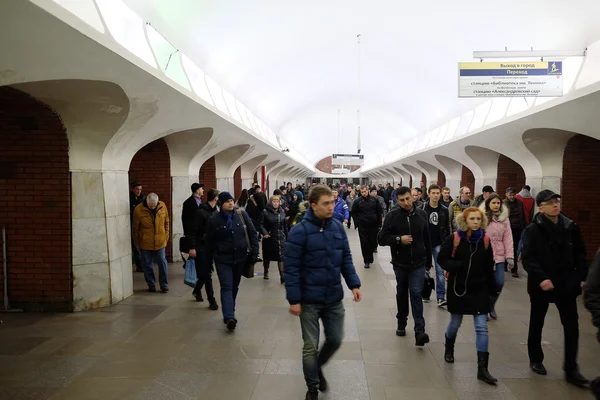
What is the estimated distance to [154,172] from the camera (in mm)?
10312

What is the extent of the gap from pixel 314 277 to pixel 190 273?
3.99 meters

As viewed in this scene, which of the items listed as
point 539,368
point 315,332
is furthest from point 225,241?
point 539,368

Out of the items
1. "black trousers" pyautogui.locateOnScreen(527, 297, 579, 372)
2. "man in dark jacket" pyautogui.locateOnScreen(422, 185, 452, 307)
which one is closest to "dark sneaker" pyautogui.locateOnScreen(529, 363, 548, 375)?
"black trousers" pyautogui.locateOnScreen(527, 297, 579, 372)

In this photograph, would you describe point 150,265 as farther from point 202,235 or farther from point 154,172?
point 154,172

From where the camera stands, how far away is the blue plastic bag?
7035 millimetres

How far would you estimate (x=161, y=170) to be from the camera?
10.3 meters

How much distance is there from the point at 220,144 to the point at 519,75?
6672 mm

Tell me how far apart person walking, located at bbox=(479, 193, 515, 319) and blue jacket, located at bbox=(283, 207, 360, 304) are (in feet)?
7.92

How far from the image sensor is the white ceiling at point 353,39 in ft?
25.9

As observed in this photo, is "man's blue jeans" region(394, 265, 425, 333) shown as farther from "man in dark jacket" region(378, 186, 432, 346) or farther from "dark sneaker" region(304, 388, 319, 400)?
"dark sneaker" region(304, 388, 319, 400)

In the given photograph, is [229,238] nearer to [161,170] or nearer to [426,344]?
[426,344]

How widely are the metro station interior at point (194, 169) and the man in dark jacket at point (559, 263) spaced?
0.41m

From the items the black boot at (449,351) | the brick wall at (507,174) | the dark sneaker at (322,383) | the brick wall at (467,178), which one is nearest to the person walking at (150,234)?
the dark sneaker at (322,383)

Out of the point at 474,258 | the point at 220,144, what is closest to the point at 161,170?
the point at 220,144
